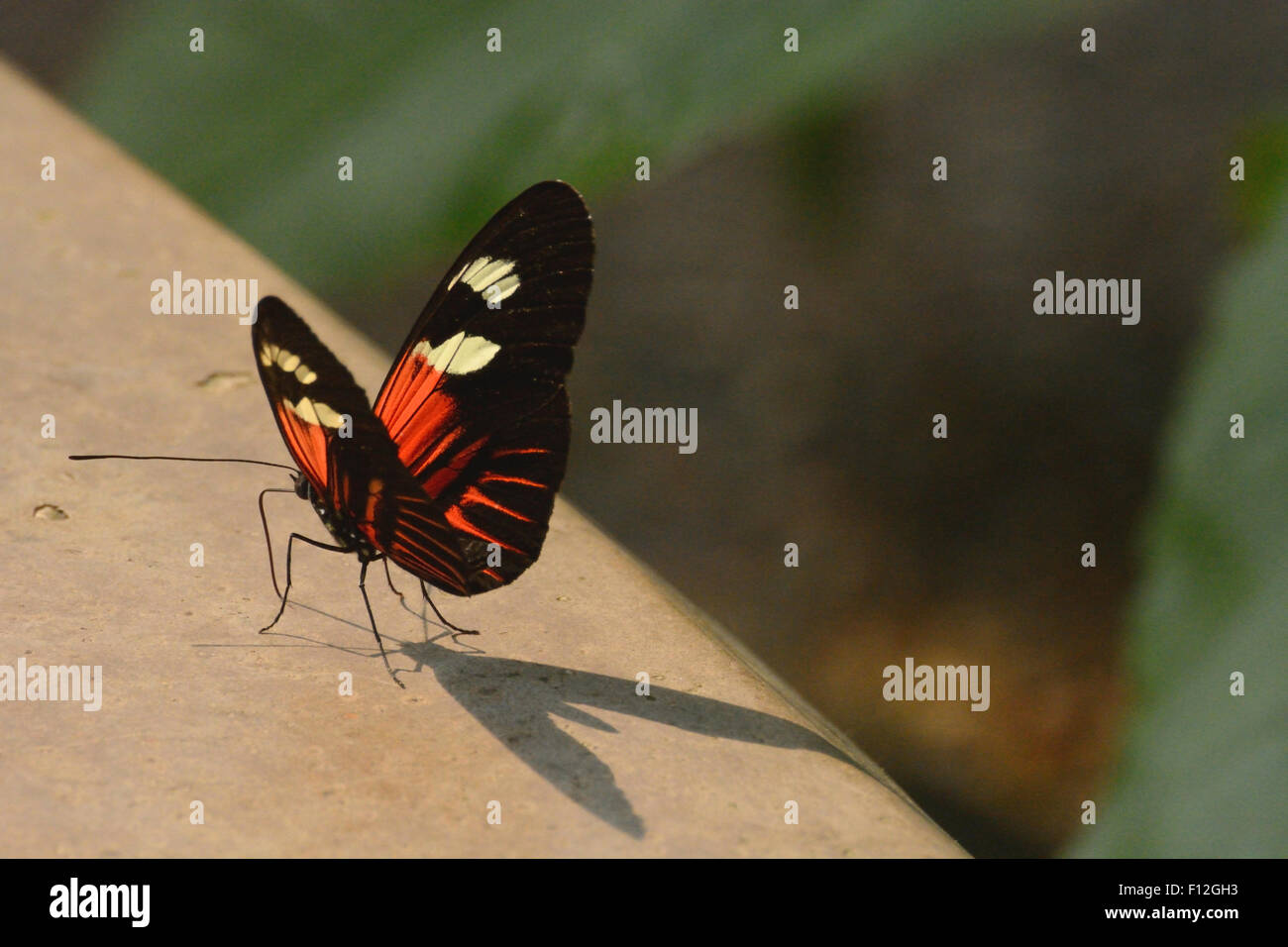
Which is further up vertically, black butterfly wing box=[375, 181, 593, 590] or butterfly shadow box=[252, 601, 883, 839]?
black butterfly wing box=[375, 181, 593, 590]

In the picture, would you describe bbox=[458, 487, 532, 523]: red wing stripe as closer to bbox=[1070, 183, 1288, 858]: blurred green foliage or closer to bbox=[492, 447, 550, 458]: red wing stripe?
bbox=[492, 447, 550, 458]: red wing stripe

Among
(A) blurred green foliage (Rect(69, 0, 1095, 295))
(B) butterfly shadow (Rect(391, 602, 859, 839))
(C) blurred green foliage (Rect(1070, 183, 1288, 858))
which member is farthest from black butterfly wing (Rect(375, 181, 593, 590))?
(C) blurred green foliage (Rect(1070, 183, 1288, 858))

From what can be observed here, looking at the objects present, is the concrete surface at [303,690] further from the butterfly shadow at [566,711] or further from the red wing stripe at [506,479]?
the red wing stripe at [506,479]

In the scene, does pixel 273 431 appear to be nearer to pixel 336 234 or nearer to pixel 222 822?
pixel 336 234

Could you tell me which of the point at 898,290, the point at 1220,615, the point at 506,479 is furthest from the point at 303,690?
the point at 898,290
